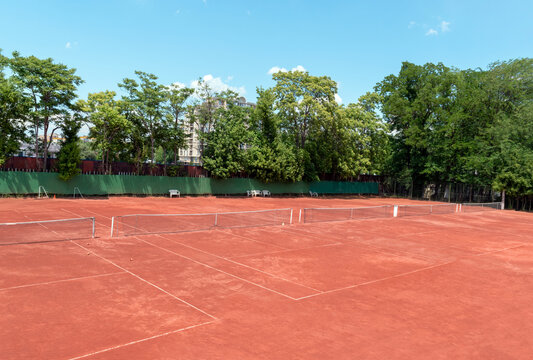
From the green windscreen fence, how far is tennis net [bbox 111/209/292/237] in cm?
1526

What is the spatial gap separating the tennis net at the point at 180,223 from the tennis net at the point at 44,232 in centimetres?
144

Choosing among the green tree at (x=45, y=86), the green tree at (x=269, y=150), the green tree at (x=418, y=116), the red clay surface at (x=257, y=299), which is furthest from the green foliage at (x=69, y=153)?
the green tree at (x=418, y=116)

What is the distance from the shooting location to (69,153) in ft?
114

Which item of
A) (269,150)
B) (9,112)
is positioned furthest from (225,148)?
(9,112)

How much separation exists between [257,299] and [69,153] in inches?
1232

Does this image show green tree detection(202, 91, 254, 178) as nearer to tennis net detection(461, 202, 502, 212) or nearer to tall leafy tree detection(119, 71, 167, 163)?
tall leafy tree detection(119, 71, 167, 163)

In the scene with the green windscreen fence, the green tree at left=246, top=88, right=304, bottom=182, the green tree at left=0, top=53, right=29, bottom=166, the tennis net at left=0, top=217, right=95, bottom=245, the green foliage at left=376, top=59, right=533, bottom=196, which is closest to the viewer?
the tennis net at left=0, top=217, right=95, bottom=245

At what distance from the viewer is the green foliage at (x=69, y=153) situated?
34.5m

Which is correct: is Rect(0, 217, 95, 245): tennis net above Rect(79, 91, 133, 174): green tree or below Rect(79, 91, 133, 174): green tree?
below

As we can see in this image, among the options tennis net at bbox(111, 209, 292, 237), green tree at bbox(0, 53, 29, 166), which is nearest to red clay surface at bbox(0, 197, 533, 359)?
tennis net at bbox(111, 209, 292, 237)

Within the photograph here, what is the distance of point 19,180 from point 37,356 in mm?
31877

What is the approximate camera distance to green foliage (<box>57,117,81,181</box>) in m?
34.5

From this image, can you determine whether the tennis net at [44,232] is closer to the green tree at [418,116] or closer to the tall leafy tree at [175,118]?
the tall leafy tree at [175,118]

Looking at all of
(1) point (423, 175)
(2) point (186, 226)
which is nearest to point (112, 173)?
(2) point (186, 226)
